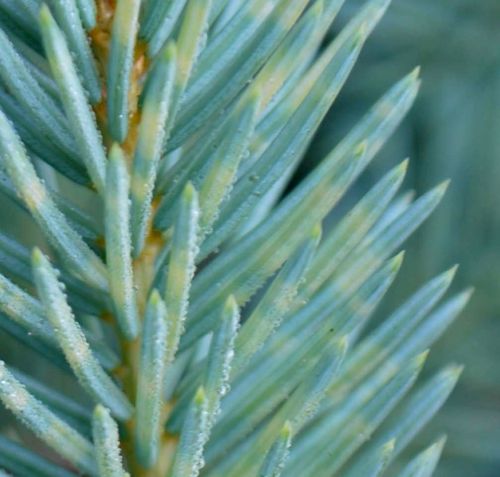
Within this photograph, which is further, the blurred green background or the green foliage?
the blurred green background

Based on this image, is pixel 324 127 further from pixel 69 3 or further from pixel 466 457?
pixel 69 3

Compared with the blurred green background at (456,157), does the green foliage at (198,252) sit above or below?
below

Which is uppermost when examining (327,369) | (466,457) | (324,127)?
(324,127)

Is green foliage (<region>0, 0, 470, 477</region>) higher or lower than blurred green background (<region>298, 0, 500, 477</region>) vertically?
lower

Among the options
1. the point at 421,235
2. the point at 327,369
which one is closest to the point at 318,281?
the point at 327,369
